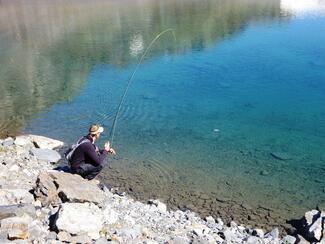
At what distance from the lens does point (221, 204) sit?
483 inches

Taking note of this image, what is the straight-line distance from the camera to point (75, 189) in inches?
399

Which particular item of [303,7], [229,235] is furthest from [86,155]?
[303,7]

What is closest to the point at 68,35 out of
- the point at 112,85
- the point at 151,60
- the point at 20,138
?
the point at 151,60

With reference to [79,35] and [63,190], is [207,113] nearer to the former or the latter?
[63,190]

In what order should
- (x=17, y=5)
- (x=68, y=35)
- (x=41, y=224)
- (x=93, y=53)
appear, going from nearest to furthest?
(x=41, y=224)
(x=93, y=53)
(x=68, y=35)
(x=17, y=5)

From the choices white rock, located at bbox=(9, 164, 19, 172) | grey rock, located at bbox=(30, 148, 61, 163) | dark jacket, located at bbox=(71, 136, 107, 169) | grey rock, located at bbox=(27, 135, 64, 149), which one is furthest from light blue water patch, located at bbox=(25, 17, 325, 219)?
white rock, located at bbox=(9, 164, 19, 172)

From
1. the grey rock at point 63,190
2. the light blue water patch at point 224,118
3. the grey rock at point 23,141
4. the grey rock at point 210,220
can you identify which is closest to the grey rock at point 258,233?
the grey rock at point 210,220

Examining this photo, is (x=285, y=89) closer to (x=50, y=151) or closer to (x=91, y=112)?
(x=91, y=112)

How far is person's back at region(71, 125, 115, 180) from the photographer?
1120 centimetres

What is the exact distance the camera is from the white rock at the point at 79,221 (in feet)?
27.9

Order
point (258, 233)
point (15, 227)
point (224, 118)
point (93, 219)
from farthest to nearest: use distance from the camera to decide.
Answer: point (224, 118) → point (258, 233) → point (93, 219) → point (15, 227)

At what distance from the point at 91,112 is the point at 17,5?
36750mm

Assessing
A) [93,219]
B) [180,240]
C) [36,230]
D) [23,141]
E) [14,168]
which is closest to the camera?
[36,230]

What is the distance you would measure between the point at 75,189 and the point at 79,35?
2815 centimetres
